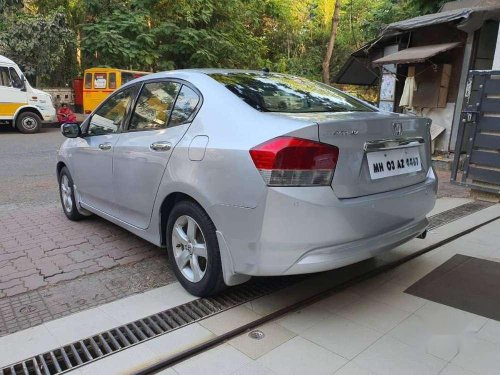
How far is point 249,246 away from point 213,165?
0.56 metres

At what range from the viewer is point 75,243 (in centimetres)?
429

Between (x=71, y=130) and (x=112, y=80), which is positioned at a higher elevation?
(x=112, y=80)

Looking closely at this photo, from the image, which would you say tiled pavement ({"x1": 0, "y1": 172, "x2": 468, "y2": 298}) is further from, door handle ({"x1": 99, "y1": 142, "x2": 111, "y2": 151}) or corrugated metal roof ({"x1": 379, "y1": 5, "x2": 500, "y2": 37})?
corrugated metal roof ({"x1": 379, "y1": 5, "x2": 500, "y2": 37})

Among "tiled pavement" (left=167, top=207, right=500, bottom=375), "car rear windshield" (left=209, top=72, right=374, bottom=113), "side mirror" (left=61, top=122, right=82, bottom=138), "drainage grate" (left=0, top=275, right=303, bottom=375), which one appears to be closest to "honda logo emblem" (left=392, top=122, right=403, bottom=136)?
"car rear windshield" (left=209, top=72, right=374, bottom=113)

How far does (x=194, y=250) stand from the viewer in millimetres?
3096

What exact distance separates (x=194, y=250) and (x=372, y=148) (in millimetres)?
1385

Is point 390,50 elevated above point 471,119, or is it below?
above

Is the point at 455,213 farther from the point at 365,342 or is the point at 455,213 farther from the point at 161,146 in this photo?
the point at 161,146

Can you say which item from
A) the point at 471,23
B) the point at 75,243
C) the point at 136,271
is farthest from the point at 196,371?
the point at 471,23

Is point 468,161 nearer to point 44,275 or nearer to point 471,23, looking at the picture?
point 471,23

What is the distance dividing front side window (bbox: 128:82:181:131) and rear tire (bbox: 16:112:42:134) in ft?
40.2

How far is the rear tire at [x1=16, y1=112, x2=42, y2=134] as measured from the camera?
1420 centimetres

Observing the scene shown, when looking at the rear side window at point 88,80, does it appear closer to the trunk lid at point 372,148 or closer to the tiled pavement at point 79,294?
the tiled pavement at point 79,294

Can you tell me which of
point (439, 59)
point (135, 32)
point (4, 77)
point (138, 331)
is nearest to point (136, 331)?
point (138, 331)
